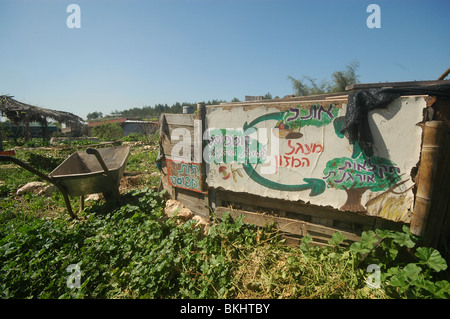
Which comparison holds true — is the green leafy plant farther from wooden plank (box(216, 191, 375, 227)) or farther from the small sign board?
the small sign board

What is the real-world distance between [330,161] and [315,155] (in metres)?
0.19

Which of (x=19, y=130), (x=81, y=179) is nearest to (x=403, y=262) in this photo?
(x=81, y=179)

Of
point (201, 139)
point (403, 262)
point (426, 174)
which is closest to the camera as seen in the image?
point (426, 174)

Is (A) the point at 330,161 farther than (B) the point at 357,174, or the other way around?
(A) the point at 330,161

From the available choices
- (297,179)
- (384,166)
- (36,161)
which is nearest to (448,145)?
(384,166)

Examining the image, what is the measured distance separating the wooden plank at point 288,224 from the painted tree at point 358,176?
1.22 feet

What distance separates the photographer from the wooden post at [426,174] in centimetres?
209

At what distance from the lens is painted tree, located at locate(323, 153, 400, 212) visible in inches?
93.9

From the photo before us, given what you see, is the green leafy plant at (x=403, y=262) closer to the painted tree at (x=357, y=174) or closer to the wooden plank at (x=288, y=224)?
the wooden plank at (x=288, y=224)

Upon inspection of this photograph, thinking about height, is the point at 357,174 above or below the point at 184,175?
above

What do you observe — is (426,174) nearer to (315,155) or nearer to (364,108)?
(364,108)

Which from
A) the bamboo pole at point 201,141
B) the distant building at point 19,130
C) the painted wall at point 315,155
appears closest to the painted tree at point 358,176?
the painted wall at point 315,155

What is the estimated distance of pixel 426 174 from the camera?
2.16m

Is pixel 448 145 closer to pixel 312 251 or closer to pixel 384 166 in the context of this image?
pixel 384 166
